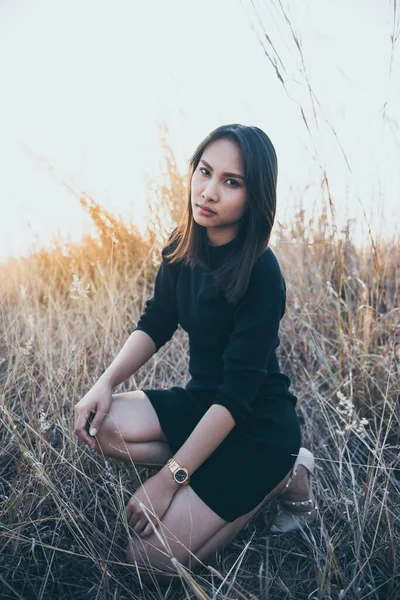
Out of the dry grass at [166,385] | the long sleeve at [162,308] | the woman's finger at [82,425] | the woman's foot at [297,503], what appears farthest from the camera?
the long sleeve at [162,308]

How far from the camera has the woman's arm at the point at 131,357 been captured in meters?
1.58

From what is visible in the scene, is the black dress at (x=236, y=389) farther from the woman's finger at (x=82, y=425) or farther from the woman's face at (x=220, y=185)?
the woman's finger at (x=82, y=425)

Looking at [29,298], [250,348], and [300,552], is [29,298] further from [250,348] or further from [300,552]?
[300,552]

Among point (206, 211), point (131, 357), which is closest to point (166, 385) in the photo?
point (131, 357)

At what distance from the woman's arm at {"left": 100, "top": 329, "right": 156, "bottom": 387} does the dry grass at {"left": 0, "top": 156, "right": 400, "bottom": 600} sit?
289 mm

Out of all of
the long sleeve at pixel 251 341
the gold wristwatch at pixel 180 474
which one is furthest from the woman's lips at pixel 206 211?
the gold wristwatch at pixel 180 474

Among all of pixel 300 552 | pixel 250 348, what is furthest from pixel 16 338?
pixel 300 552

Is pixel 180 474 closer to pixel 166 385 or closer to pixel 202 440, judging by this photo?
pixel 202 440

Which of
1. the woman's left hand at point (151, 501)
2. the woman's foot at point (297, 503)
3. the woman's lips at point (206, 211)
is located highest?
the woman's lips at point (206, 211)

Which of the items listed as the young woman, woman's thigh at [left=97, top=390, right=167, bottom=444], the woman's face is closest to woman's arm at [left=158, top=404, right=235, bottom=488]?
the young woman

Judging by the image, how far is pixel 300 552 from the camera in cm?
148

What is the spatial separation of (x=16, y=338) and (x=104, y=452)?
88 cm

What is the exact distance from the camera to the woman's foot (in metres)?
1.57

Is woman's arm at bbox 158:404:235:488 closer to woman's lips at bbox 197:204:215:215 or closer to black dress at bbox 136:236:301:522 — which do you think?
black dress at bbox 136:236:301:522
